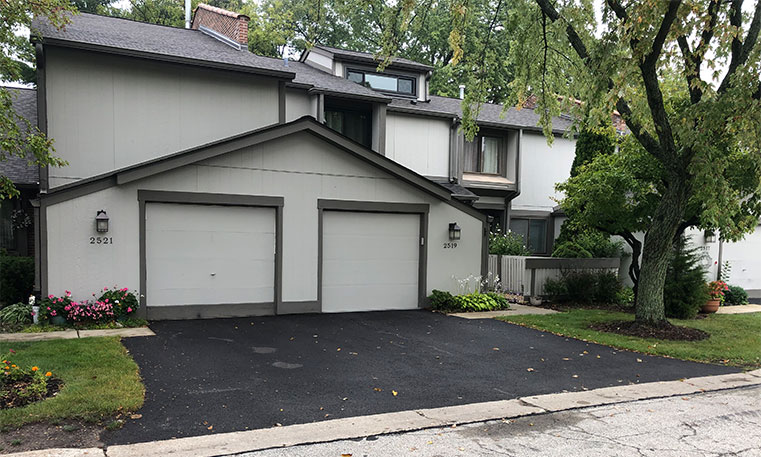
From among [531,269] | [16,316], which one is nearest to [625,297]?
[531,269]

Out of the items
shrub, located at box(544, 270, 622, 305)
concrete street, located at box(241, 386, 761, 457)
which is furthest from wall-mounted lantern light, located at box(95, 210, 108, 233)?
shrub, located at box(544, 270, 622, 305)

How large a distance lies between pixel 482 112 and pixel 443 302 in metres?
10.1

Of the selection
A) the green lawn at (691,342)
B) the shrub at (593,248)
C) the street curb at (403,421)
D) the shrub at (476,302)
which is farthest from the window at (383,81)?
the street curb at (403,421)

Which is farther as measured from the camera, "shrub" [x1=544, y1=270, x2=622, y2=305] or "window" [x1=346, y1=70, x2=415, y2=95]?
"window" [x1=346, y1=70, x2=415, y2=95]

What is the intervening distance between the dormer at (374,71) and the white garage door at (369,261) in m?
8.07

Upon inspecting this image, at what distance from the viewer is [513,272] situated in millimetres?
15281

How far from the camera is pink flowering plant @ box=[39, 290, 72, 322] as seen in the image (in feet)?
31.7

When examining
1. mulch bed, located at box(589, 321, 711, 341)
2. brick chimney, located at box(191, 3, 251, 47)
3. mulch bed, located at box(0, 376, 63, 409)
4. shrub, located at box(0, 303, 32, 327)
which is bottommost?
mulch bed, located at box(589, 321, 711, 341)

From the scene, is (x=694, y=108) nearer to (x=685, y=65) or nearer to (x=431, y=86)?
(x=685, y=65)

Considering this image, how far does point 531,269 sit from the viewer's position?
49.1 ft

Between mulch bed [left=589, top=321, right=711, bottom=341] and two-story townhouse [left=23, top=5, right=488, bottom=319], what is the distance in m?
4.00

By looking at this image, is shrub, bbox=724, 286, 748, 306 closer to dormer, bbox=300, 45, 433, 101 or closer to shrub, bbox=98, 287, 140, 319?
dormer, bbox=300, 45, 433, 101

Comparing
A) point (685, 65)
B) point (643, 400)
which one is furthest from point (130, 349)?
point (685, 65)

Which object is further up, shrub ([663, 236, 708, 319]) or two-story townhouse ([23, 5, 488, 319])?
two-story townhouse ([23, 5, 488, 319])
